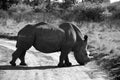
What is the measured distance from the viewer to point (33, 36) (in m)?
16.7

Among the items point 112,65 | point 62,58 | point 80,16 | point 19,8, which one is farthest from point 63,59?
point 19,8

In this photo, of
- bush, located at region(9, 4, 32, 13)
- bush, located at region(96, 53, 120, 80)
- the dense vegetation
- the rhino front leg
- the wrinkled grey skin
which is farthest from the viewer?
bush, located at region(9, 4, 32, 13)

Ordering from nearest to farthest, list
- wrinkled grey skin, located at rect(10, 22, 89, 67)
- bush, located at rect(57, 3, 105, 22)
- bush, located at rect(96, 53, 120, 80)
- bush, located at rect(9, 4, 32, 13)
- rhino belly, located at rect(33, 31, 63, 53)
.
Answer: bush, located at rect(96, 53, 120, 80) → wrinkled grey skin, located at rect(10, 22, 89, 67) → rhino belly, located at rect(33, 31, 63, 53) → bush, located at rect(57, 3, 105, 22) → bush, located at rect(9, 4, 32, 13)

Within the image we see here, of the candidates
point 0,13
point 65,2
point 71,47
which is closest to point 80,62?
point 71,47

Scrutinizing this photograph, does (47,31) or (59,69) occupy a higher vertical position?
(47,31)

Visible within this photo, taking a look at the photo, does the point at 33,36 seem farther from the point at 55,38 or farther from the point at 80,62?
the point at 80,62

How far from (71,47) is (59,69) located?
6.09ft

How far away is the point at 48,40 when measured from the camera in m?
16.8

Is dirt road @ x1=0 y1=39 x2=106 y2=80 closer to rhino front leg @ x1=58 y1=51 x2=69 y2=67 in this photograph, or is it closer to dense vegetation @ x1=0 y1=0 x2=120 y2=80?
rhino front leg @ x1=58 y1=51 x2=69 y2=67

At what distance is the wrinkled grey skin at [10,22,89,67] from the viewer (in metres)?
16.7

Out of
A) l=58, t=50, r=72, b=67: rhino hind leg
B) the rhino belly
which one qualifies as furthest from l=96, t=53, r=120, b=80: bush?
the rhino belly

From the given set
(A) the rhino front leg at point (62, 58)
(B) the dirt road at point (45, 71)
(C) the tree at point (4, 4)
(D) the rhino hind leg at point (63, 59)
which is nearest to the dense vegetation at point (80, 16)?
(C) the tree at point (4, 4)

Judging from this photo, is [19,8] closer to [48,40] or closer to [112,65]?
[48,40]

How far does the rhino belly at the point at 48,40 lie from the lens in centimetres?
1678
